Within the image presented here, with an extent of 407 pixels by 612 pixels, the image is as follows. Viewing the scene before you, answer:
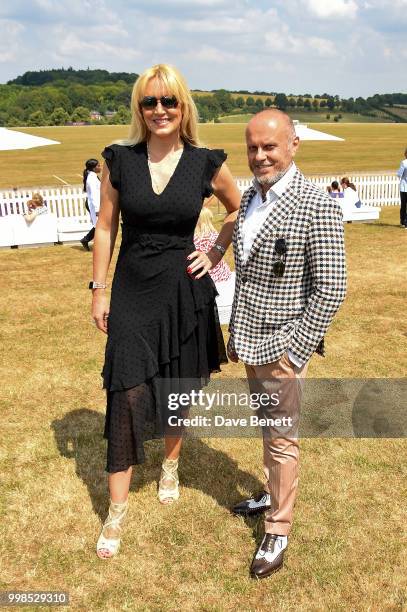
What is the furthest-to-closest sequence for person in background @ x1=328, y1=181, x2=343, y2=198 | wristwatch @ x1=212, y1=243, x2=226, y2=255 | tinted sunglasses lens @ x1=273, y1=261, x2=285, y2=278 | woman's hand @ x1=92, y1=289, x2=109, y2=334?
1. person in background @ x1=328, y1=181, x2=343, y2=198
2. wristwatch @ x1=212, y1=243, x2=226, y2=255
3. woman's hand @ x1=92, y1=289, x2=109, y2=334
4. tinted sunglasses lens @ x1=273, y1=261, x2=285, y2=278

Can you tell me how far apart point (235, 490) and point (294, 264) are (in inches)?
74.3

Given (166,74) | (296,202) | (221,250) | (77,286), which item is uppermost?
Answer: (166,74)

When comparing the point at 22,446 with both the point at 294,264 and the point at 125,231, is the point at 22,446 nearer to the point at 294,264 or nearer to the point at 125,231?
the point at 125,231

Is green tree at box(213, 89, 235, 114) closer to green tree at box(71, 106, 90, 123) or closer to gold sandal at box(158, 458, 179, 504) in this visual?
green tree at box(71, 106, 90, 123)

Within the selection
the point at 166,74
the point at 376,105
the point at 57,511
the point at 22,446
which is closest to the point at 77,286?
the point at 22,446

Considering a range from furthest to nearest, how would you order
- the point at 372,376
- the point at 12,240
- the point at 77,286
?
the point at 12,240, the point at 77,286, the point at 372,376

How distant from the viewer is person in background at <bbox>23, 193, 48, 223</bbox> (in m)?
11.9

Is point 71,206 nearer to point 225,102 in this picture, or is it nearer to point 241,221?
point 241,221

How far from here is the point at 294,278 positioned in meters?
2.46

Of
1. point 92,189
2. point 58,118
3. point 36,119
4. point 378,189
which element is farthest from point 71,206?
point 58,118

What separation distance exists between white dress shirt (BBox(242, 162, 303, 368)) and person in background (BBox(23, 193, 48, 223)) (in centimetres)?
1017

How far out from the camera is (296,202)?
2346 mm

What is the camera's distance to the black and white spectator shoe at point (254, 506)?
3.37 metres

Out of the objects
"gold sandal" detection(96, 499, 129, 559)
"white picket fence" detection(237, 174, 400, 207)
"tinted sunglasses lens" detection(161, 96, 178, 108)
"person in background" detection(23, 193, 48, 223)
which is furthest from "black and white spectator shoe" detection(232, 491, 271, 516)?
"white picket fence" detection(237, 174, 400, 207)
